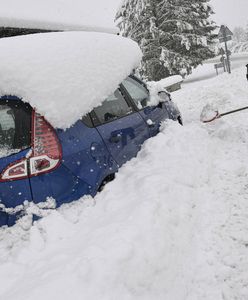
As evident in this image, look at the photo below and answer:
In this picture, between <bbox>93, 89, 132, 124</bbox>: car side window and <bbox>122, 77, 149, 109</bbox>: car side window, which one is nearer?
<bbox>93, 89, 132, 124</bbox>: car side window

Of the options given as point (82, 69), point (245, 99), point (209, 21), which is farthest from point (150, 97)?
point (209, 21)

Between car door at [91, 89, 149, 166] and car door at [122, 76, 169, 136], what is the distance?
0.62 ft

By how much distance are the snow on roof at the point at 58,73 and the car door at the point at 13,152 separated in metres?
0.13

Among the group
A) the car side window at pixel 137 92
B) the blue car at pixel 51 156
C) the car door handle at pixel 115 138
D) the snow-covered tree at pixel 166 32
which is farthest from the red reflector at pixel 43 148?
the snow-covered tree at pixel 166 32

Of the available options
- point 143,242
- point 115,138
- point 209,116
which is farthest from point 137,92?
point 143,242

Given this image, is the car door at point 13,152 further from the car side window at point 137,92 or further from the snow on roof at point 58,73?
the car side window at point 137,92

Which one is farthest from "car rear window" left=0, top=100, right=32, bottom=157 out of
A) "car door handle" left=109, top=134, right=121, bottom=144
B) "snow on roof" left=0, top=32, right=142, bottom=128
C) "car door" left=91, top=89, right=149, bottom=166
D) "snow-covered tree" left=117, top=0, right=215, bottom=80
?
"snow-covered tree" left=117, top=0, right=215, bottom=80

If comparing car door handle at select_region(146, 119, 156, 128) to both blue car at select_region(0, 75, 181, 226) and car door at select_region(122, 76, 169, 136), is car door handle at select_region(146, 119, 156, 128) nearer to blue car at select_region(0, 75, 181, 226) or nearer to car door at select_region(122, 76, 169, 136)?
car door at select_region(122, 76, 169, 136)

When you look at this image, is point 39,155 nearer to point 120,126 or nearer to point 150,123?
point 120,126

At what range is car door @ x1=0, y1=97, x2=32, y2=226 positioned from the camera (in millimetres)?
3213

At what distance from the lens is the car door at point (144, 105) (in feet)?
16.6

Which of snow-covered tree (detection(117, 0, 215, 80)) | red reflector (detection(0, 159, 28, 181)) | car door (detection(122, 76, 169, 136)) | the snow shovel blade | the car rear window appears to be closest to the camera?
red reflector (detection(0, 159, 28, 181))

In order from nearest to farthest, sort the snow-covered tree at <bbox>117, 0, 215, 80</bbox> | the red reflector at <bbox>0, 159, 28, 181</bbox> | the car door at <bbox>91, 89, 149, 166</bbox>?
the red reflector at <bbox>0, 159, 28, 181</bbox>
the car door at <bbox>91, 89, 149, 166</bbox>
the snow-covered tree at <bbox>117, 0, 215, 80</bbox>

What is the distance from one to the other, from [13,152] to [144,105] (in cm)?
244
